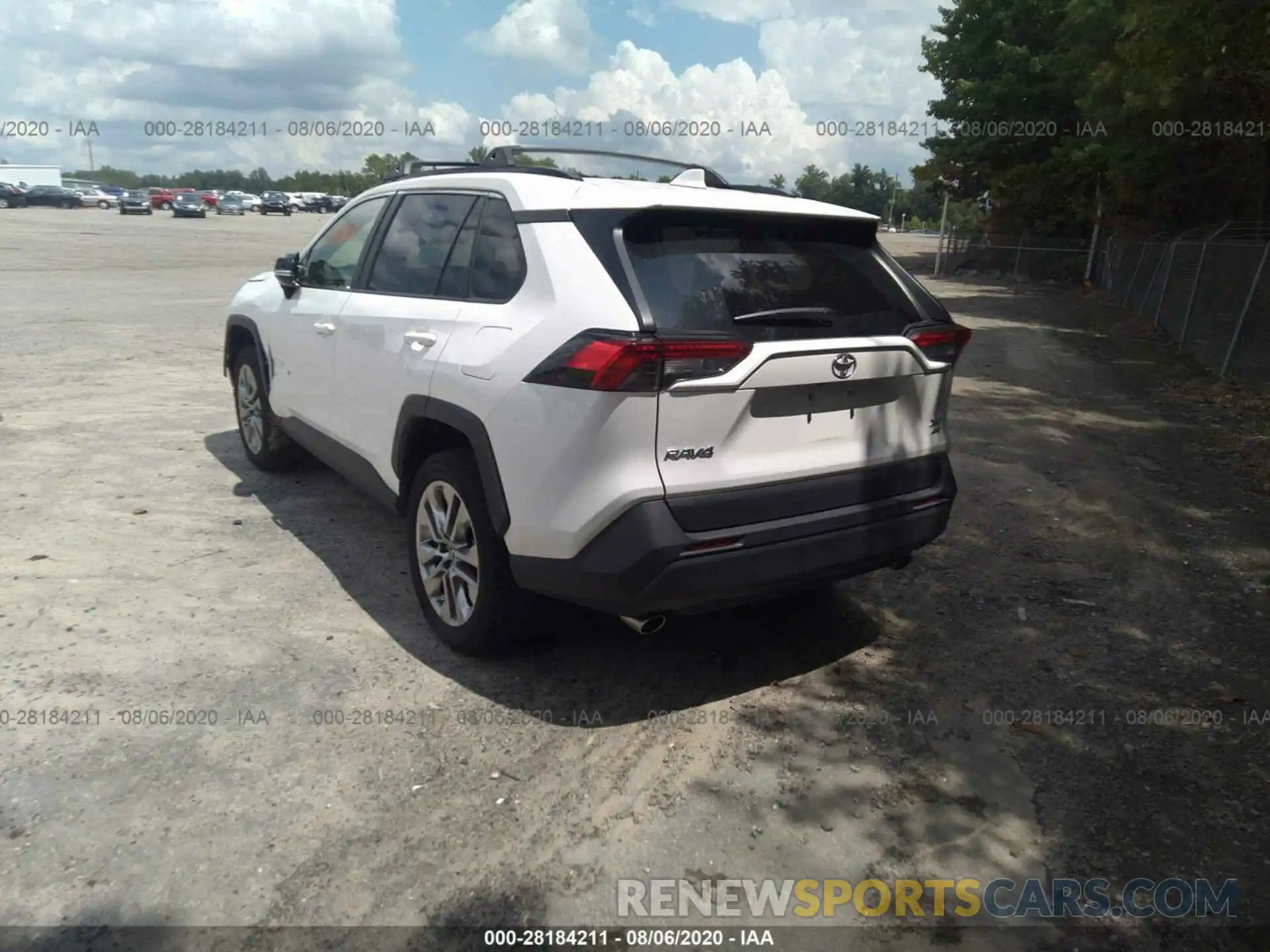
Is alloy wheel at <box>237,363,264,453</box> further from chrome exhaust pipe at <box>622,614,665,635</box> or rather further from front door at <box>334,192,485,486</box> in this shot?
chrome exhaust pipe at <box>622,614,665,635</box>

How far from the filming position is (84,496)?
577 centimetres

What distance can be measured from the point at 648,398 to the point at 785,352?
542mm

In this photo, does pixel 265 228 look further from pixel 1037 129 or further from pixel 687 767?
pixel 687 767

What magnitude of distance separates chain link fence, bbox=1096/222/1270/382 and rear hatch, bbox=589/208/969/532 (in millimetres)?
7579

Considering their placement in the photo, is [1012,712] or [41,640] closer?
[1012,712]

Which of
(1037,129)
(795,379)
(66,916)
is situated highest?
(1037,129)

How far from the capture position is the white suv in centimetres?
307

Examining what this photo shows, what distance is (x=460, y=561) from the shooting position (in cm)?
382

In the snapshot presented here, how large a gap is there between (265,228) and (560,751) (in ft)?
161

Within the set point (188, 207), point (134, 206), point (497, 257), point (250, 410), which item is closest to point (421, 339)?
point (497, 257)

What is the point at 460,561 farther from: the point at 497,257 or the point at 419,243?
the point at 419,243

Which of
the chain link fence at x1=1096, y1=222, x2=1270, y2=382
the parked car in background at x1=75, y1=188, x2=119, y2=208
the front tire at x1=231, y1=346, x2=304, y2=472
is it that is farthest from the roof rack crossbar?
the parked car in background at x1=75, y1=188, x2=119, y2=208

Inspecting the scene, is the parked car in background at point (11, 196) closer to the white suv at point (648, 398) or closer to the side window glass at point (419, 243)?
the side window glass at point (419, 243)

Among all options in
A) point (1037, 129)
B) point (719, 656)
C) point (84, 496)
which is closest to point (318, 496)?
point (84, 496)
